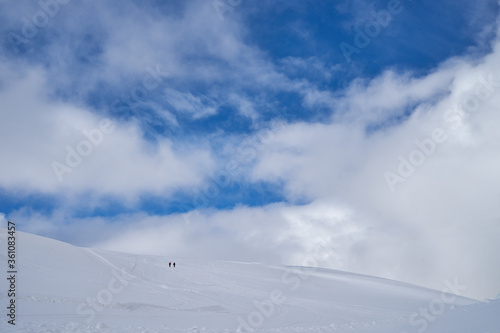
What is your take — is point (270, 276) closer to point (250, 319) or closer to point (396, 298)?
point (396, 298)

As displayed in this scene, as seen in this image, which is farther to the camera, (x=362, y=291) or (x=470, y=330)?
(x=362, y=291)

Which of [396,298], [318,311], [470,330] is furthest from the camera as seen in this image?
[396,298]

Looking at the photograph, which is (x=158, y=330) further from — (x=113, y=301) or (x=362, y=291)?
(x=362, y=291)

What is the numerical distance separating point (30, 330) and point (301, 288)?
107ft

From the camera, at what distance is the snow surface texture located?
17484 mm

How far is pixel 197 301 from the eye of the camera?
90.1ft

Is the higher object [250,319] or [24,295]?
[24,295]

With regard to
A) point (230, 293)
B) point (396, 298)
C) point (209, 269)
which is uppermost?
point (209, 269)

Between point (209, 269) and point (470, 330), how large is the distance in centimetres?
3540

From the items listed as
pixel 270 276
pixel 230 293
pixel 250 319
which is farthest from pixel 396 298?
pixel 250 319

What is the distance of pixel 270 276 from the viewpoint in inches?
1818

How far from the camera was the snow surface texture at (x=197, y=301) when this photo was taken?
17484 mm

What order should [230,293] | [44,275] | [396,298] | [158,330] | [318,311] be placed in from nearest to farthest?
[158,330]
[44,275]
[318,311]
[230,293]
[396,298]

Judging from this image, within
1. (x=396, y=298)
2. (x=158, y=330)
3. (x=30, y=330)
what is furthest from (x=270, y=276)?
(x=30, y=330)
